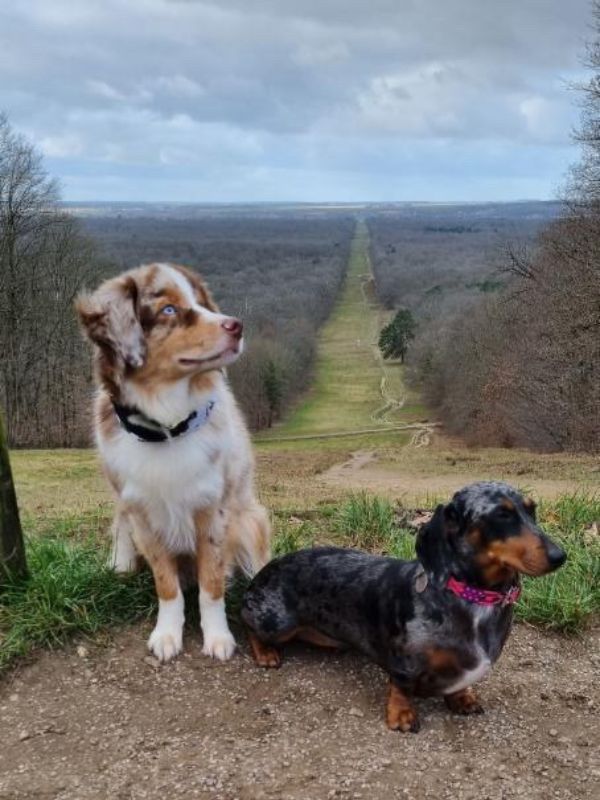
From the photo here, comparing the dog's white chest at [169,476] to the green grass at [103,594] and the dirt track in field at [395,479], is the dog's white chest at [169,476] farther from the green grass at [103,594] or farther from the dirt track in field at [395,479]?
the dirt track in field at [395,479]

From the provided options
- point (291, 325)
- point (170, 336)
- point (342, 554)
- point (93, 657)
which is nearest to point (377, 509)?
point (342, 554)

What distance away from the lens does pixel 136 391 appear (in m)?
4.01

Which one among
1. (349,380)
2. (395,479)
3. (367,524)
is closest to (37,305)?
(395,479)

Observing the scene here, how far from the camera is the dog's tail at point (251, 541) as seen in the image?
16.0 ft

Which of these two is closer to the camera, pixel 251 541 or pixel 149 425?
pixel 149 425

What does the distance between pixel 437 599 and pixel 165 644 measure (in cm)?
163

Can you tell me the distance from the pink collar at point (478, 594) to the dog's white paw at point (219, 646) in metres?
1.44

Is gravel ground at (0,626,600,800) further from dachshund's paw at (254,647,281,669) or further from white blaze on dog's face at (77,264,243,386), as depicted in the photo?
white blaze on dog's face at (77,264,243,386)

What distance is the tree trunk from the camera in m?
4.67

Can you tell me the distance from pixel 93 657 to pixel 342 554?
4.91 ft

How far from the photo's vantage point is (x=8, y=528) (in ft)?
15.5

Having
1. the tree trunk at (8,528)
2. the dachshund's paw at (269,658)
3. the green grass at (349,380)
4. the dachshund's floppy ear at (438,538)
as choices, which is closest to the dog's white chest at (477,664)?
the dachshund's floppy ear at (438,538)

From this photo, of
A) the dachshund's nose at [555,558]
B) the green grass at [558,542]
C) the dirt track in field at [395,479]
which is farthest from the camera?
the dirt track in field at [395,479]

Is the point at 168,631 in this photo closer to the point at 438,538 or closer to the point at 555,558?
the point at 438,538
